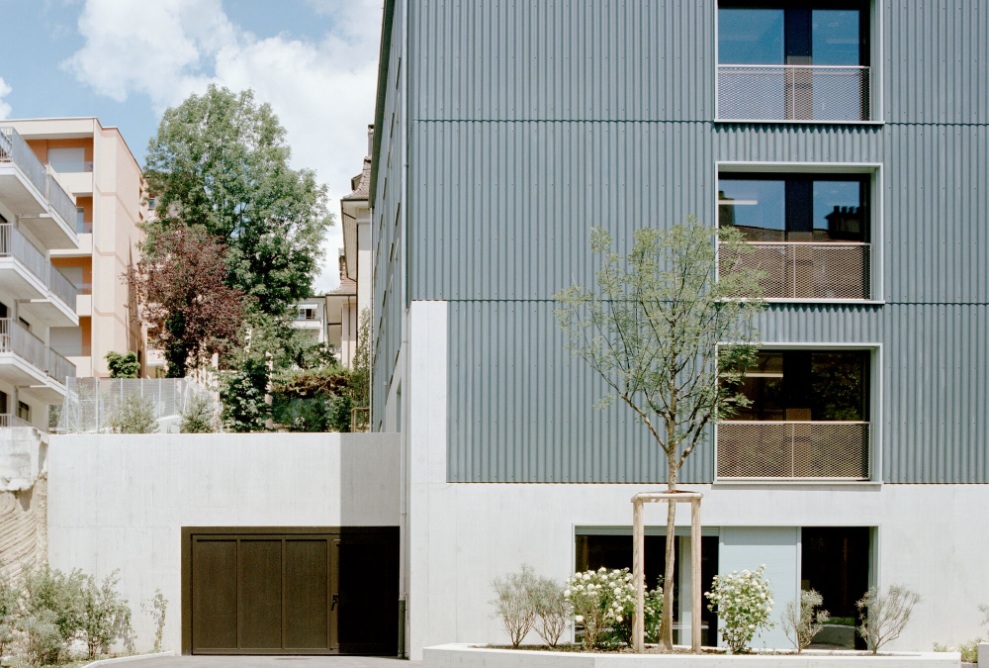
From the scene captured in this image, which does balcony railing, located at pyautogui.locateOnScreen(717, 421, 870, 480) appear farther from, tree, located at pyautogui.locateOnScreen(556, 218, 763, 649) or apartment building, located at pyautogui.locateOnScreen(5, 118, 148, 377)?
apartment building, located at pyautogui.locateOnScreen(5, 118, 148, 377)

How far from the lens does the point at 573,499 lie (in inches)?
793

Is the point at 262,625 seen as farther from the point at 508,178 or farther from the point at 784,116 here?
the point at 784,116

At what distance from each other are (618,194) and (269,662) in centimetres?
925

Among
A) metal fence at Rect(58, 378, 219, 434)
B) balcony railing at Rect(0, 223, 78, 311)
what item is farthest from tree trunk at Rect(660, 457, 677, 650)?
balcony railing at Rect(0, 223, 78, 311)

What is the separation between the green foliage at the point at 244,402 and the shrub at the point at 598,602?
24837 mm

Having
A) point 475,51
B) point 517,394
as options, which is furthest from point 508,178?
point 517,394

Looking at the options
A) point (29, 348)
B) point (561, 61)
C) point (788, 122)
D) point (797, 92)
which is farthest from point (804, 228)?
point (29, 348)

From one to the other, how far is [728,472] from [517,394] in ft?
11.8

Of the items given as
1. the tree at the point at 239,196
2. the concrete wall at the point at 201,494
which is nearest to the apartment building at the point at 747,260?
the concrete wall at the point at 201,494

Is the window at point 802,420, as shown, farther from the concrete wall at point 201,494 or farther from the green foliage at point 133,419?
the green foliage at point 133,419

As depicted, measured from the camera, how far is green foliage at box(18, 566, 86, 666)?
1955 cm

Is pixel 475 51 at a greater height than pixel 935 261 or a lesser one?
greater

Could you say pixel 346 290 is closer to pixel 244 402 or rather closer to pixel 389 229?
pixel 244 402

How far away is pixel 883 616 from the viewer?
19266mm
